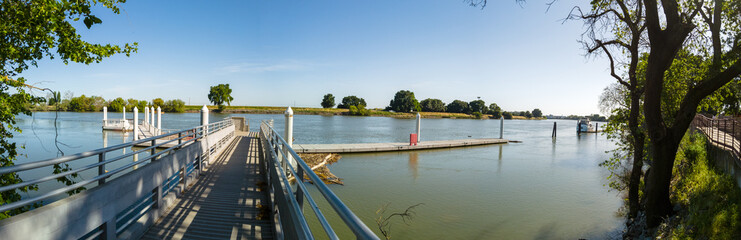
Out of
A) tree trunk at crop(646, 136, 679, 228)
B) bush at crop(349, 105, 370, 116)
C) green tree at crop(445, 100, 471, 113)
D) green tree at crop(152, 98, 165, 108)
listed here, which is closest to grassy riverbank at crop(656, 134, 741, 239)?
tree trunk at crop(646, 136, 679, 228)

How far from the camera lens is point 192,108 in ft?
424

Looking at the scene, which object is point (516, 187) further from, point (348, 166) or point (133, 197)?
point (133, 197)

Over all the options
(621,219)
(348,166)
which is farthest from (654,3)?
(348,166)

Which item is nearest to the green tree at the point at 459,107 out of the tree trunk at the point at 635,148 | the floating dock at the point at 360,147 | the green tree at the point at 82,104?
the green tree at the point at 82,104

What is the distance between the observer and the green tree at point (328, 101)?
162 m

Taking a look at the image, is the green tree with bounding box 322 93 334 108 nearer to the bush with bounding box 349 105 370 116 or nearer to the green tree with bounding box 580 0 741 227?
the bush with bounding box 349 105 370 116

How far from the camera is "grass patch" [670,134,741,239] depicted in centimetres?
580

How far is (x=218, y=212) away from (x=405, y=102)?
15500 cm

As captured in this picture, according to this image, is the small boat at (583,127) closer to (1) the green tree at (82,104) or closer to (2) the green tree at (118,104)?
(1) the green tree at (82,104)

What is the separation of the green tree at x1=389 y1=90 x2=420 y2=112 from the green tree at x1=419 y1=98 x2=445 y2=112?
33.2 feet

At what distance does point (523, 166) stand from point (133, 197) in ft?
60.3

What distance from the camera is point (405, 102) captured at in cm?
15900

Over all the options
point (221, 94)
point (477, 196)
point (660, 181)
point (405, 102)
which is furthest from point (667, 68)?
point (405, 102)

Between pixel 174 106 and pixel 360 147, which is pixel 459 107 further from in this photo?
pixel 360 147
